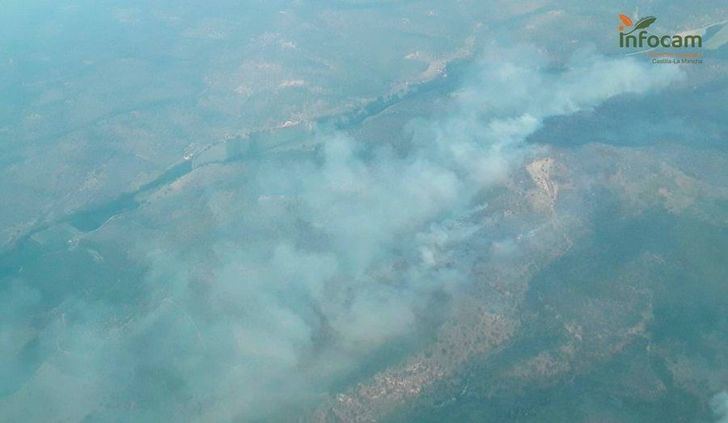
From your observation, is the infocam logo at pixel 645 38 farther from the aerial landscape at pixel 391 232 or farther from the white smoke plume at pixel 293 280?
the white smoke plume at pixel 293 280

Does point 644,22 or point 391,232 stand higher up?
point 644,22

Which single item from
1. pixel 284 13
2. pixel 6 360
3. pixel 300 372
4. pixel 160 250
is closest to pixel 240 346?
pixel 300 372

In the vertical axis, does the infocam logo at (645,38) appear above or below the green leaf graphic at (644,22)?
below

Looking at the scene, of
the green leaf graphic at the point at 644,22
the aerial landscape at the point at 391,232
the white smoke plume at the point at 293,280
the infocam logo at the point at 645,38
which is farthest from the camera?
the green leaf graphic at the point at 644,22

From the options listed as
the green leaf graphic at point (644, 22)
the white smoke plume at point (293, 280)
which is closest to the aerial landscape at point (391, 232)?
the white smoke plume at point (293, 280)

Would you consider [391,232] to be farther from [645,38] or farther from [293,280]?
[645,38]

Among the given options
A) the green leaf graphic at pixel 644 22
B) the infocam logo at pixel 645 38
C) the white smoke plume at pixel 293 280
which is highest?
the green leaf graphic at pixel 644 22

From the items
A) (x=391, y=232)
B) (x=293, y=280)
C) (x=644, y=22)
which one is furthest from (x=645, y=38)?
(x=293, y=280)

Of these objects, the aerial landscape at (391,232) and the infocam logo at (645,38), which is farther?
the infocam logo at (645,38)
